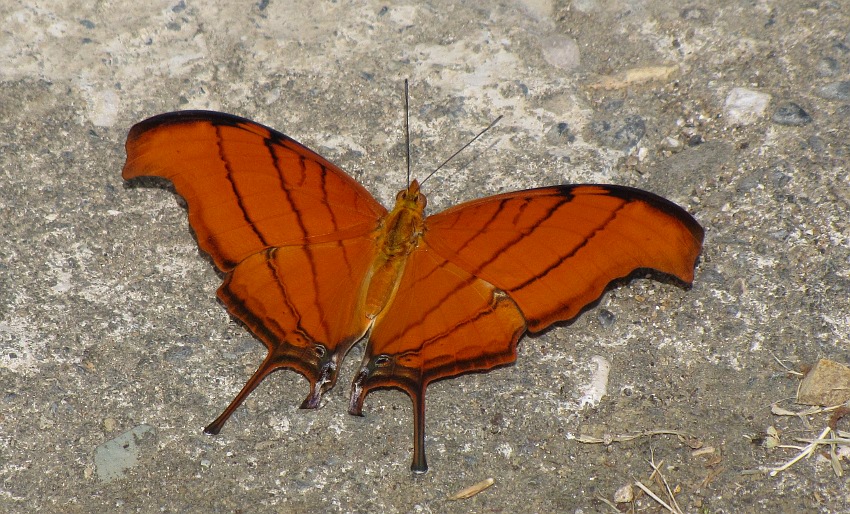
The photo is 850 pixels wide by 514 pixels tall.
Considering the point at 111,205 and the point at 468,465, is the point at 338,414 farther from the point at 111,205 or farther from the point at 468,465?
the point at 111,205

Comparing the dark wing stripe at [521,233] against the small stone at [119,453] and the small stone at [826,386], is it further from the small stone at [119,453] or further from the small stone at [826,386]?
the small stone at [119,453]

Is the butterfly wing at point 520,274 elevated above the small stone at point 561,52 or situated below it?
below

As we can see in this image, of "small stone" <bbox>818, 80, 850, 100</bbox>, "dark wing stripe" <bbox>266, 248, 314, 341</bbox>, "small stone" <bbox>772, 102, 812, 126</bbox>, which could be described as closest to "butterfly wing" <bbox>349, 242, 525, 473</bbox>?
"dark wing stripe" <bbox>266, 248, 314, 341</bbox>

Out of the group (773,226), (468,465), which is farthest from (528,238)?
(773,226)

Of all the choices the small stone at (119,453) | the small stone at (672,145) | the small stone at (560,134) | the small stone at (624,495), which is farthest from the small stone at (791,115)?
the small stone at (119,453)

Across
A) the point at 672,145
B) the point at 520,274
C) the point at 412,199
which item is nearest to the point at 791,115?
the point at 672,145

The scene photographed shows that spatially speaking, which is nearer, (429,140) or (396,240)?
(396,240)

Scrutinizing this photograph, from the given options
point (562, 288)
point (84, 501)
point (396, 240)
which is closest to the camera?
point (84, 501)

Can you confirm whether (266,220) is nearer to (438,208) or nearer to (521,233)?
(438,208)
